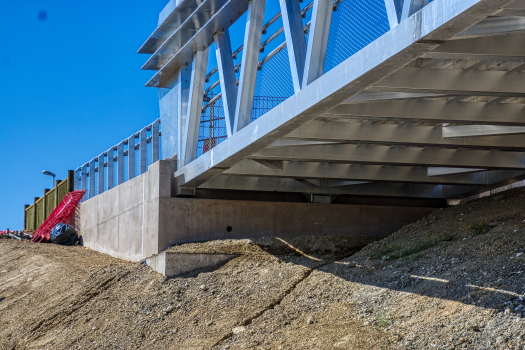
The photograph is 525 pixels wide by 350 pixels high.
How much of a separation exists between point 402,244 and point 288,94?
152 inches

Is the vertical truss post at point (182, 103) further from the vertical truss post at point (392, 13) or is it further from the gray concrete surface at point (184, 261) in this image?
the vertical truss post at point (392, 13)

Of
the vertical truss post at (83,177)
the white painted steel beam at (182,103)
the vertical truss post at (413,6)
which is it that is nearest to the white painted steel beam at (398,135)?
the vertical truss post at (413,6)

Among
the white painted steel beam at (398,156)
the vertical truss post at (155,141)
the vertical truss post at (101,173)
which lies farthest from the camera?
the vertical truss post at (101,173)

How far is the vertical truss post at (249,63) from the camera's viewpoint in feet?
38.4

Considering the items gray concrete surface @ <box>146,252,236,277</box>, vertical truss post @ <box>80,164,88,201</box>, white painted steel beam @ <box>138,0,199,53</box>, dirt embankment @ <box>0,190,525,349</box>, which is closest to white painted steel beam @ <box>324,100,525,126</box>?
dirt embankment @ <box>0,190,525,349</box>

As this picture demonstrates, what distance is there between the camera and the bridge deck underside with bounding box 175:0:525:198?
7.50 meters

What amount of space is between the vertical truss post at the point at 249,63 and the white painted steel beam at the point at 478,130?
159 inches

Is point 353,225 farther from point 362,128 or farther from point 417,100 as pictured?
point 417,100

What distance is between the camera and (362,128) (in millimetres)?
12320

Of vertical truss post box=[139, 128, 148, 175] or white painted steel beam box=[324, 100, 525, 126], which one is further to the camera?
vertical truss post box=[139, 128, 148, 175]

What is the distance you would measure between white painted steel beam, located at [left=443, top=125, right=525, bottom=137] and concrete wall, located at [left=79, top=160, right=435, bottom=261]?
590 centimetres

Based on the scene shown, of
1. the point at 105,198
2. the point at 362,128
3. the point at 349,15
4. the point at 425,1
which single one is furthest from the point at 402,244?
the point at 105,198

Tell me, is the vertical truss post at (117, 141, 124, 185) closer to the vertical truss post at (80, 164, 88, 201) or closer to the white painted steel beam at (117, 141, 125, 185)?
the white painted steel beam at (117, 141, 125, 185)

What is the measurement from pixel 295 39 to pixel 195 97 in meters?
5.38
